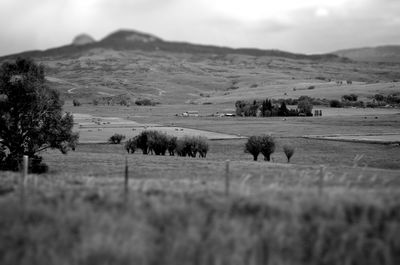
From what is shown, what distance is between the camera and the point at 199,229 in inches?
615

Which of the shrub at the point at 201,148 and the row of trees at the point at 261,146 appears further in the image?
the shrub at the point at 201,148

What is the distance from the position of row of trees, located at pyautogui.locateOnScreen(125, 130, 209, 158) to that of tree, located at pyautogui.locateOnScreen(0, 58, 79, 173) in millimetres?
41363

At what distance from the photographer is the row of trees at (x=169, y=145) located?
9492 centimetres

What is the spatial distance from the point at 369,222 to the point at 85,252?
32.2 ft

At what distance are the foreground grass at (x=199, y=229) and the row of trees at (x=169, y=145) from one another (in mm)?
75412

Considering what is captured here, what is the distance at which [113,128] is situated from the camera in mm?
149000

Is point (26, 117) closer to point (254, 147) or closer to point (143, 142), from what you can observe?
point (254, 147)

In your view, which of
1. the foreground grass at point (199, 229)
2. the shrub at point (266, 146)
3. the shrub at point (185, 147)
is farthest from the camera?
the shrub at point (185, 147)

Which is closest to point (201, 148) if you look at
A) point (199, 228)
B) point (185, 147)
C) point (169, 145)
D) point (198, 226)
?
point (185, 147)

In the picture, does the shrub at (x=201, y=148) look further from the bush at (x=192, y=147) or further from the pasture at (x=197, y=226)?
the pasture at (x=197, y=226)

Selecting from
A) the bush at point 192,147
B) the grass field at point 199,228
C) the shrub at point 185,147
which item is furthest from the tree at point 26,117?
the shrub at point 185,147

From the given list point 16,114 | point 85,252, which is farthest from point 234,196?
point 16,114

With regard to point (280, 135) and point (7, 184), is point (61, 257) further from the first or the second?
point (280, 135)

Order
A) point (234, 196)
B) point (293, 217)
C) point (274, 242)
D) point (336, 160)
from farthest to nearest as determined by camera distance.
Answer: point (336, 160)
point (234, 196)
point (293, 217)
point (274, 242)
